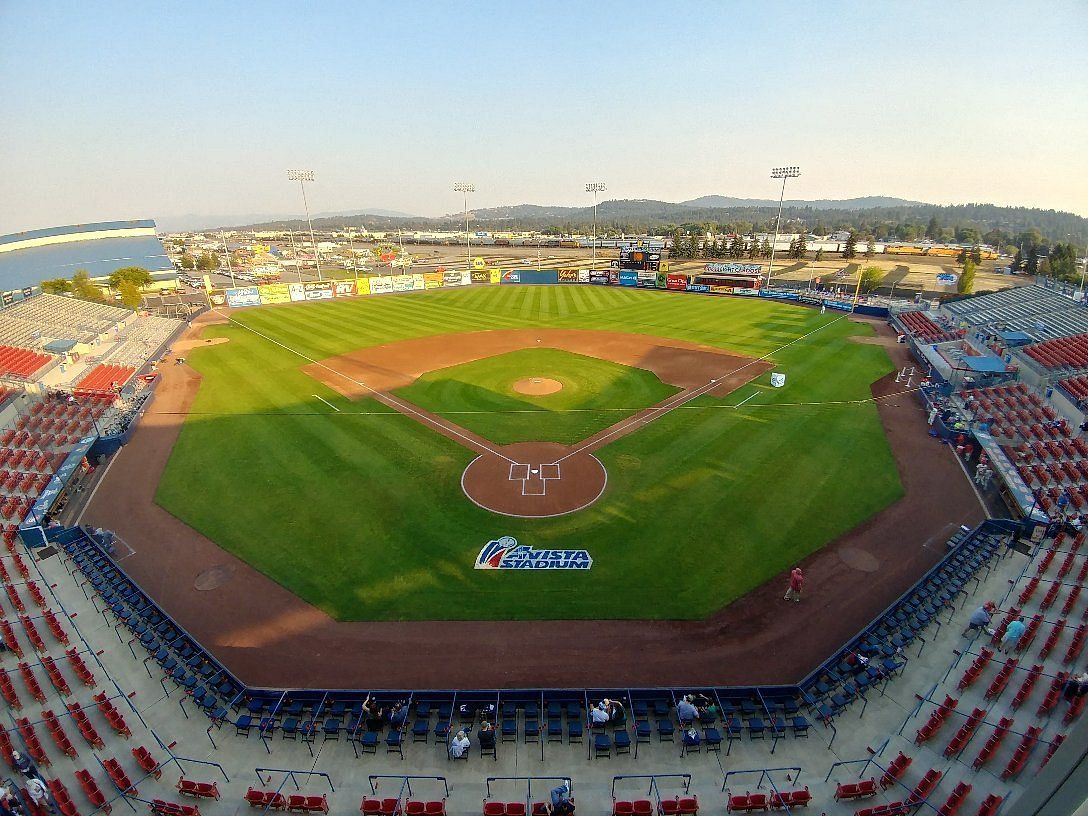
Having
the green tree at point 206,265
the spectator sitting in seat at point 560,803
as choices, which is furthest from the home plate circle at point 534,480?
the green tree at point 206,265

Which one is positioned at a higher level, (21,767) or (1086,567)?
(1086,567)

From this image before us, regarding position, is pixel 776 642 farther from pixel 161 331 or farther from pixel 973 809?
pixel 161 331

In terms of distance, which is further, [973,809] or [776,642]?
[776,642]

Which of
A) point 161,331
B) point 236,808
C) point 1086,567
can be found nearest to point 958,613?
point 1086,567

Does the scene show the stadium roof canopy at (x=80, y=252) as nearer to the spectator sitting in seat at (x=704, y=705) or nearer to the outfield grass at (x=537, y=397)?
the outfield grass at (x=537, y=397)

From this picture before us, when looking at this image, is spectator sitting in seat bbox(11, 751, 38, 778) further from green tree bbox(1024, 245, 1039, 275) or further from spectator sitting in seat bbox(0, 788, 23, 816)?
green tree bbox(1024, 245, 1039, 275)

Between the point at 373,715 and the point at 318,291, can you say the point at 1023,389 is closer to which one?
the point at 373,715
